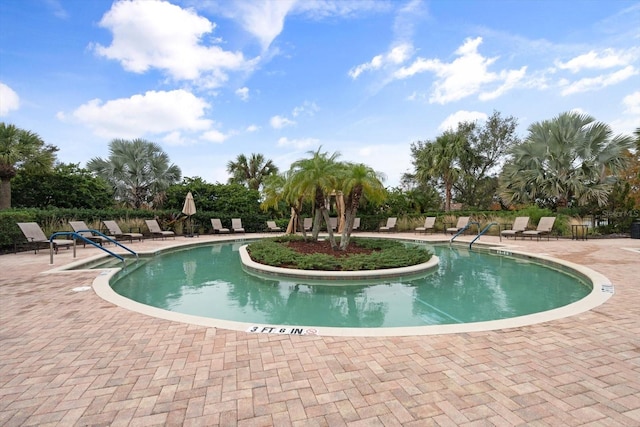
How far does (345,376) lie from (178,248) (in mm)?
11812

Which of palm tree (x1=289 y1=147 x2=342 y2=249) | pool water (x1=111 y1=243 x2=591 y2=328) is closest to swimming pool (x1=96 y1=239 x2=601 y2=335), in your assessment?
pool water (x1=111 y1=243 x2=591 y2=328)

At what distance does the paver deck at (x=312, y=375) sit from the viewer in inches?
82.8

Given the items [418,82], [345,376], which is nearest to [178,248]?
[345,376]

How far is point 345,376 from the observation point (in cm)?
261

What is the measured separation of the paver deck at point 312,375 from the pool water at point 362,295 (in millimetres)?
1281

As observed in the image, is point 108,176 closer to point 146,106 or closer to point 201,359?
point 146,106

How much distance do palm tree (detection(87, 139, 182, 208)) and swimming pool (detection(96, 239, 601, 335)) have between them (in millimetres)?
16377

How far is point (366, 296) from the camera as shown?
19.9 ft

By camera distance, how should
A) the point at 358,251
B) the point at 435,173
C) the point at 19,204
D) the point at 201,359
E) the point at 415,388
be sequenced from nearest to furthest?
the point at 415,388 < the point at 201,359 < the point at 358,251 < the point at 19,204 < the point at 435,173

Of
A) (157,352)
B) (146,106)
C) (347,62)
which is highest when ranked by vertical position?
(347,62)

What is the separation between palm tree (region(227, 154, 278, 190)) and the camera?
27.2 meters

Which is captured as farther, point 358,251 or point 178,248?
point 178,248

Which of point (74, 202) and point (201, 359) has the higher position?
point (74, 202)

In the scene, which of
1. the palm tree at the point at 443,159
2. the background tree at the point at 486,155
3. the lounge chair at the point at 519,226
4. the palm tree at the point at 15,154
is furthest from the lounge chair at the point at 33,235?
the background tree at the point at 486,155
